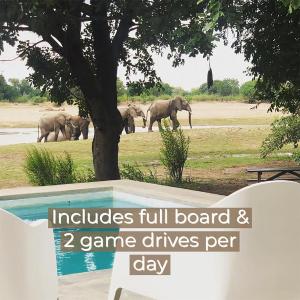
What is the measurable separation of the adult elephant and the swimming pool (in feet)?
53.4

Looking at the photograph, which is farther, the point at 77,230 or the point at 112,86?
the point at 112,86

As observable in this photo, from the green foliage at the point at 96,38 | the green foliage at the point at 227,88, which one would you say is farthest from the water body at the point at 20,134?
the green foliage at the point at 96,38

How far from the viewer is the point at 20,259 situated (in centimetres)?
243

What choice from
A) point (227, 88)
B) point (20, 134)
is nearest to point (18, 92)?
point (20, 134)

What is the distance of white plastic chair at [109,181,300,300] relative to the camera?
2273mm

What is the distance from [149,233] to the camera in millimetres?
2914

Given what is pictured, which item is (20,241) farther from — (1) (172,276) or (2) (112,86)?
(2) (112,86)

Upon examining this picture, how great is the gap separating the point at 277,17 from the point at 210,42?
1.13 meters

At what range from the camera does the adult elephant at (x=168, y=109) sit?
23623mm

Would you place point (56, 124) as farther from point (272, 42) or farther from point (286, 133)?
point (272, 42)

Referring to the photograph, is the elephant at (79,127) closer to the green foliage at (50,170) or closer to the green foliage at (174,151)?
the green foliage at (174,151)

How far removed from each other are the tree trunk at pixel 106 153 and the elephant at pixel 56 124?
14353 mm

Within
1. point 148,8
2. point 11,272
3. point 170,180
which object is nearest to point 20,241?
point 11,272

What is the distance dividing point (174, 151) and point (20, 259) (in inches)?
374
